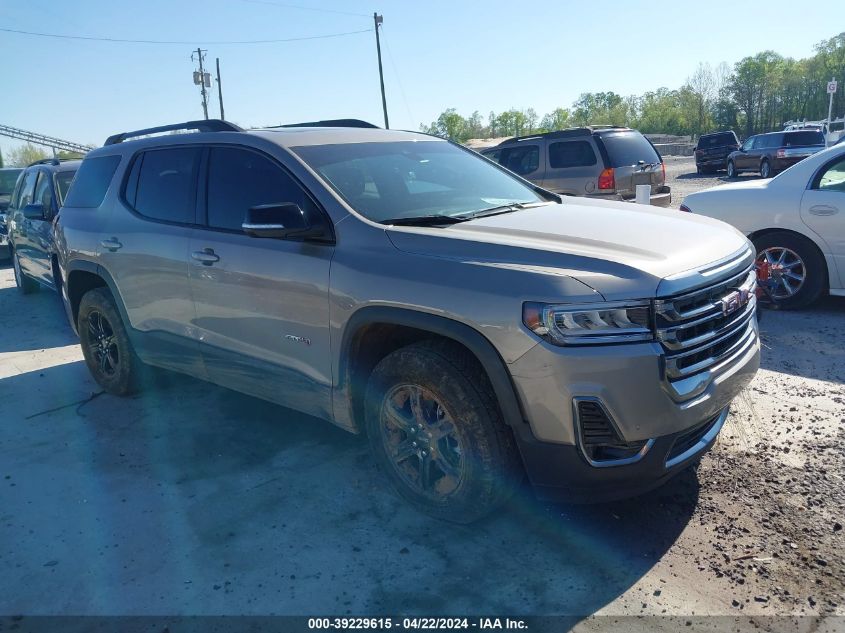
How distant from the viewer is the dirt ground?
283 centimetres

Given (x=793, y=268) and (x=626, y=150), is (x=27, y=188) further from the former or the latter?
(x=793, y=268)

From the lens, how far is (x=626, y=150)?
10.3 metres

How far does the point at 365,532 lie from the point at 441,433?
2.09 ft

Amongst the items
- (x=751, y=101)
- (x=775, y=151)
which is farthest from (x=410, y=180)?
(x=751, y=101)

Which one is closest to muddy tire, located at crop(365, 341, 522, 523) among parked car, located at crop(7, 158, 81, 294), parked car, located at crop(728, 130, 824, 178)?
parked car, located at crop(7, 158, 81, 294)

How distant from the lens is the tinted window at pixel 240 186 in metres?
3.85

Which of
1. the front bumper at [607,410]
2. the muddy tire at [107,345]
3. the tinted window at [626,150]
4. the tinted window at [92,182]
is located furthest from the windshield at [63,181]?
the front bumper at [607,410]

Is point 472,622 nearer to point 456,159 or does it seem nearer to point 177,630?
point 177,630

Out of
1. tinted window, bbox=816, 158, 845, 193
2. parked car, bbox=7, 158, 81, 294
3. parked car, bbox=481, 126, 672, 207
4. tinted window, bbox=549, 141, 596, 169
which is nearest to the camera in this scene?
tinted window, bbox=816, 158, 845, 193

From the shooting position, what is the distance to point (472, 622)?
2.67 metres

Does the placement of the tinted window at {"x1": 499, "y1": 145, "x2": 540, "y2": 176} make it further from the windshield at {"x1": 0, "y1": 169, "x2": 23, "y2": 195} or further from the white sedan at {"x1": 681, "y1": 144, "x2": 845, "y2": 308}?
the windshield at {"x1": 0, "y1": 169, "x2": 23, "y2": 195}

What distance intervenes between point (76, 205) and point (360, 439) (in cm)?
315

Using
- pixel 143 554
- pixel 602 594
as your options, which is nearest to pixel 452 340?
pixel 602 594

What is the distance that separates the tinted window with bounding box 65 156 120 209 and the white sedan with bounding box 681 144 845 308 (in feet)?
18.4
